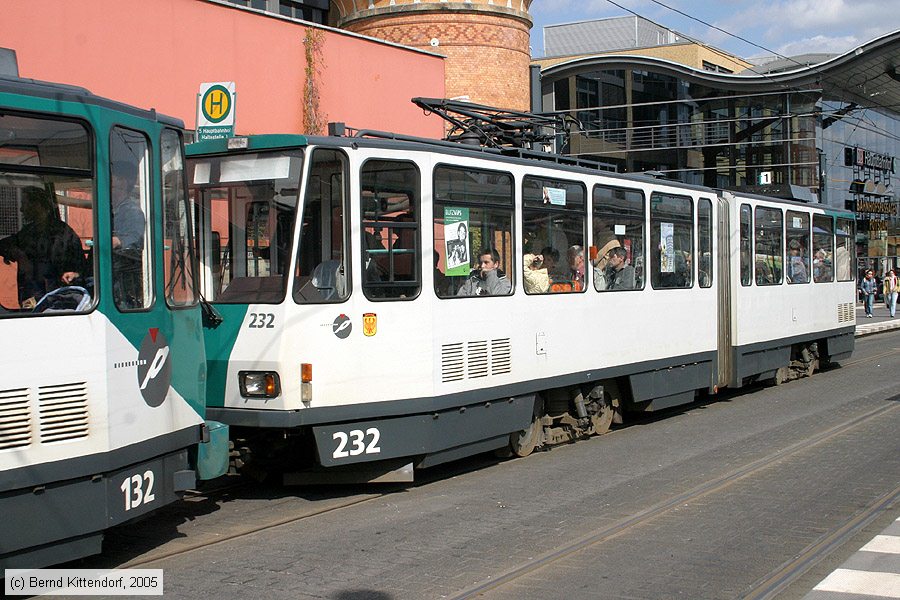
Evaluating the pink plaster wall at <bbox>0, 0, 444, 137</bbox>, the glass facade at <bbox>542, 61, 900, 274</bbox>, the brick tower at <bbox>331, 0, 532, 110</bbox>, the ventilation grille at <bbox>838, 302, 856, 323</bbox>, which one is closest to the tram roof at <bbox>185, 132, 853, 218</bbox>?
the pink plaster wall at <bbox>0, 0, 444, 137</bbox>

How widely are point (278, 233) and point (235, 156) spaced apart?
30.8 inches

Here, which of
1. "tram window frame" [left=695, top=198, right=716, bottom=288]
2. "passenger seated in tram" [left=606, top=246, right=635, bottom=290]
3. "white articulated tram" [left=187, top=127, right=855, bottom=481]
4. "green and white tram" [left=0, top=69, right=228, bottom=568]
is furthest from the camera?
"tram window frame" [left=695, top=198, right=716, bottom=288]

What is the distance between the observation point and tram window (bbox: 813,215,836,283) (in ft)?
61.7

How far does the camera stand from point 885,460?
10.2 m

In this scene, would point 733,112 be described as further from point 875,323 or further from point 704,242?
point 704,242

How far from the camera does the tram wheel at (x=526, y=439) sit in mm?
10750

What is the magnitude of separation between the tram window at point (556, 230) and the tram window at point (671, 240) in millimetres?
1871

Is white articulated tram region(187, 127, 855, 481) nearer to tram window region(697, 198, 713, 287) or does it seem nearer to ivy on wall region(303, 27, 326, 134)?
tram window region(697, 198, 713, 287)

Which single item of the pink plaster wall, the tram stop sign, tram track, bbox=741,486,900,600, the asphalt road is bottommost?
tram track, bbox=741,486,900,600

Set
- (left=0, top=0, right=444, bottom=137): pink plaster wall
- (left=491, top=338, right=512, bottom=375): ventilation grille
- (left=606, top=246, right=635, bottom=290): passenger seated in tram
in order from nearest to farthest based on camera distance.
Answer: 1. (left=491, top=338, right=512, bottom=375): ventilation grille
2. (left=606, top=246, right=635, bottom=290): passenger seated in tram
3. (left=0, top=0, right=444, bottom=137): pink plaster wall

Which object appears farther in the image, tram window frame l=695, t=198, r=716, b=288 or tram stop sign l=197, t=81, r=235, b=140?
tram window frame l=695, t=198, r=716, b=288

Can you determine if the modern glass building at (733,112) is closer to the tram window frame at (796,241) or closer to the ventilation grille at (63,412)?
the tram window frame at (796,241)

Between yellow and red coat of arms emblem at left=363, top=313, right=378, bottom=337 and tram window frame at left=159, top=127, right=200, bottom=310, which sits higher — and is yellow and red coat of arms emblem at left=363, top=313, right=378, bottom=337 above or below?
below

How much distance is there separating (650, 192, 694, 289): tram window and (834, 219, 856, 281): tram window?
692cm
